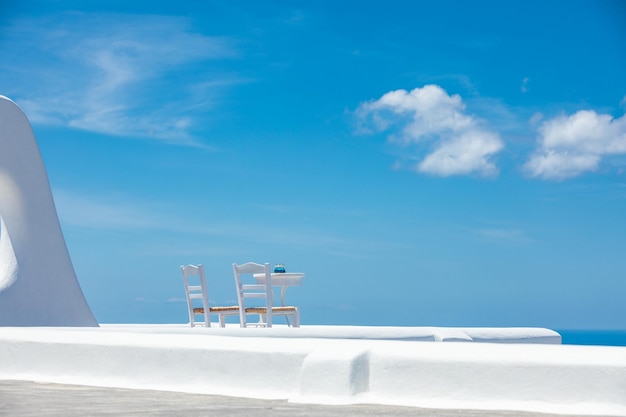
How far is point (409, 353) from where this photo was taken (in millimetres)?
4301

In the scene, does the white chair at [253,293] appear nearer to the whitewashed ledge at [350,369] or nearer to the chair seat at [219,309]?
the chair seat at [219,309]

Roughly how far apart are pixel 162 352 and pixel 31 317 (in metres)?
4.16

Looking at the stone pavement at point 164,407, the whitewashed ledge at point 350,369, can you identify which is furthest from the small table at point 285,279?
the stone pavement at point 164,407

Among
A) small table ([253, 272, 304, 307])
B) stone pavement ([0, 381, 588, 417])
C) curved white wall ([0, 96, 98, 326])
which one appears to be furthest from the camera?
small table ([253, 272, 304, 307])

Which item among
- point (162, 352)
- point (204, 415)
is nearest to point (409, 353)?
point (204, 415)

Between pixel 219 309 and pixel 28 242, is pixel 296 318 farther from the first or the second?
pixel 28 242

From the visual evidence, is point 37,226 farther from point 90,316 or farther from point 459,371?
point 459,371

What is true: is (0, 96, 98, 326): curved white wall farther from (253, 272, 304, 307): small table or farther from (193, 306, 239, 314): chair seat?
(253, 272, 304, 307): small table

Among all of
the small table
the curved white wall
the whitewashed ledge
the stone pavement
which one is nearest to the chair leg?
the small table

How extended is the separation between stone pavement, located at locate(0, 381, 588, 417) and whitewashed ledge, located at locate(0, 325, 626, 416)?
0.20 metres

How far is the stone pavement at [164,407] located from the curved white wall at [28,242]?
408 centimetres

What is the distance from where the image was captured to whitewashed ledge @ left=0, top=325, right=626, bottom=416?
12.9 ft

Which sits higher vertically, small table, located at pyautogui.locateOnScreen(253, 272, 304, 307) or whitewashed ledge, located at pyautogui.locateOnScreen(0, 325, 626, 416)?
small table, located at pyautogui.locateOnScreen(253, 272, 304, 307)

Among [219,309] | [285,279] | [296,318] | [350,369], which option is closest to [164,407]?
[350,369]
